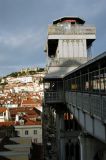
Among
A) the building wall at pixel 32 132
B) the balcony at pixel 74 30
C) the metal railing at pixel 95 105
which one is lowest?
the building wall at pixel 32 132

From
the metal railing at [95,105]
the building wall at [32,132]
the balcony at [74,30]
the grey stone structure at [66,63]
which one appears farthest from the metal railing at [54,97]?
the building wall at [32,132]

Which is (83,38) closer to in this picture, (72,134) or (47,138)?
(72,134)

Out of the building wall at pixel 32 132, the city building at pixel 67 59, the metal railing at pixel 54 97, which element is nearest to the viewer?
the metal railing at pixel 54 97

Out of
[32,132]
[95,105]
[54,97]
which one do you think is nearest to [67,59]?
[54,97]

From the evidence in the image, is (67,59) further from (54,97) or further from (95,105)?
(95,105)

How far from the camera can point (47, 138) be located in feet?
194

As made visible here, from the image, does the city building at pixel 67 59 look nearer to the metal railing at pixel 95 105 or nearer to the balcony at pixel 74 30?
the balcony at pixel 74 30

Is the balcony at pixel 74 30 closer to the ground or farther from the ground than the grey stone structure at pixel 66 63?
farther from the ground

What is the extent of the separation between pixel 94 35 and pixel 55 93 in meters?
8.52

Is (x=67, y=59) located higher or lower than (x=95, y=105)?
higher

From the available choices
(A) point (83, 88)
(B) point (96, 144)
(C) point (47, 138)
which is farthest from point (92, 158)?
(C) point (47, 138)

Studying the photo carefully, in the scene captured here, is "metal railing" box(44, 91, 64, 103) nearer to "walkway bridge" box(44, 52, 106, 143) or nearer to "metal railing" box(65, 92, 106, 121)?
"walkway bridge" box(44, 52, 106, 143)

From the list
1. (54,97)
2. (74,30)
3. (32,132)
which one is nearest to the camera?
(54,97)

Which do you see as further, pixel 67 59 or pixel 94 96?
pixel 67 59
